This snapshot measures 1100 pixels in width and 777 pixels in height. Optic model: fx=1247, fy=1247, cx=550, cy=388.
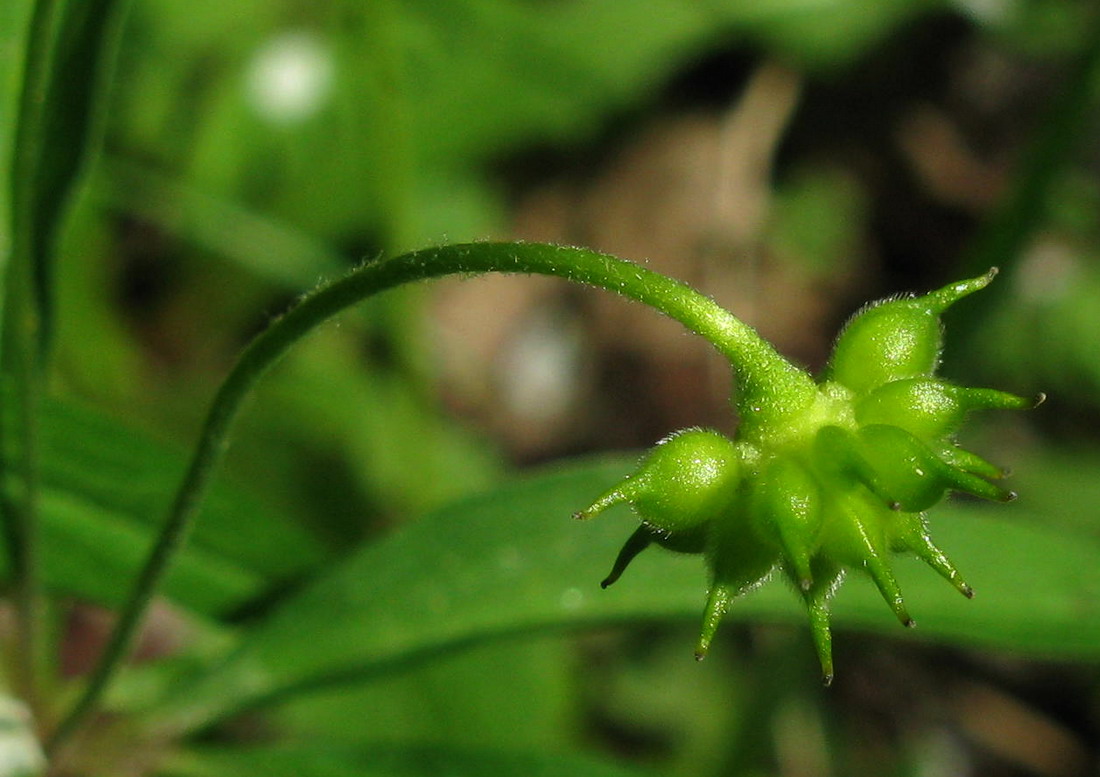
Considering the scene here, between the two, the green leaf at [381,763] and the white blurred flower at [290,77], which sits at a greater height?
the white blurred flower at [290,77]

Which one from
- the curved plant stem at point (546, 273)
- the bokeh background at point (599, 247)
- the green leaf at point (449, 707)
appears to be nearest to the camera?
the curved plant stem at point (546, 273)

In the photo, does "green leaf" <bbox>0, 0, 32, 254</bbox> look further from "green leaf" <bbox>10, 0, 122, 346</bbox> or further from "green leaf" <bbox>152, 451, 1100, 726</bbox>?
"green leaf" <bbox>152, 451, 1100, 726</bbox>

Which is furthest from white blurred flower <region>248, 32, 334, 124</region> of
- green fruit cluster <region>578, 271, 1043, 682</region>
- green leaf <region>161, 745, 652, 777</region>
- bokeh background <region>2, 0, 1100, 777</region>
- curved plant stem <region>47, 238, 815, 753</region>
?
green fruit cluster <region>578, 271, 1043, 682</region>

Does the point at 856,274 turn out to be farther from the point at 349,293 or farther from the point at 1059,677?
the point at 349,293

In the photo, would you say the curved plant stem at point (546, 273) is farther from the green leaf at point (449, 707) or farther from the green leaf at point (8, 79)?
the green leaf at point (449, 707)

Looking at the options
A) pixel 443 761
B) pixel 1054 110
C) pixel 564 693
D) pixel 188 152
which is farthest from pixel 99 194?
pixel 1054 110

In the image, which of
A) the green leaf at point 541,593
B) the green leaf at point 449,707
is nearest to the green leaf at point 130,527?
the green leaf at point 541,593
